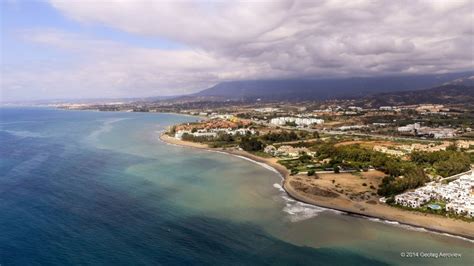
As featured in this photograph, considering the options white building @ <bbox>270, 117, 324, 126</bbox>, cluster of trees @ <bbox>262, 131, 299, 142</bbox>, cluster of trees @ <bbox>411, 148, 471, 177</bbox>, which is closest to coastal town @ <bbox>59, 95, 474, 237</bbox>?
cluster of trees @ <bbox>411, 148, 471, 177</bbox>

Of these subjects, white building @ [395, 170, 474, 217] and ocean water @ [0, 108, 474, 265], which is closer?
ocean water @ [0, 108, 474, 265]

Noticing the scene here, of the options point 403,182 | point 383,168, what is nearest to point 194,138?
point 383,168

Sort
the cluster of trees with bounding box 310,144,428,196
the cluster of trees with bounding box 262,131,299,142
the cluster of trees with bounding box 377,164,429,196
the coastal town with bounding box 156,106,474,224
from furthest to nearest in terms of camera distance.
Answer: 1. the cluster of trees with bounding box 262,131,299,142
2. the cluster of trees with bounding box 310,144,428,196
3. the cluster of trees with bounding box 377,164,429,196
4. the coastal town with bounding box 156,106,474,224

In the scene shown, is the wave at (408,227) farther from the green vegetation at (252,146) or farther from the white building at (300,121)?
the white building at (300,121)

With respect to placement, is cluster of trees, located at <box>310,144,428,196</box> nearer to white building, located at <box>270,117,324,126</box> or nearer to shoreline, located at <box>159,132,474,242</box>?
shoreline, located at <box>159,132,474,242</box>

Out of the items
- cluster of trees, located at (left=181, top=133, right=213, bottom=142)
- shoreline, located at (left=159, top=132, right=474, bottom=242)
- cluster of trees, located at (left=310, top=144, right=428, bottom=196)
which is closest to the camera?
shoreline, located at (left=159, top=132, right=474, bottom=242)
